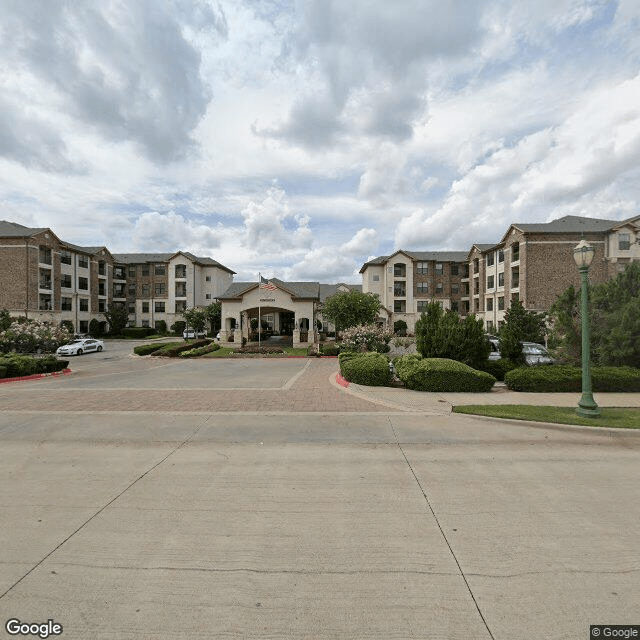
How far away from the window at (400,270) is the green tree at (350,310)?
24607 millimetres

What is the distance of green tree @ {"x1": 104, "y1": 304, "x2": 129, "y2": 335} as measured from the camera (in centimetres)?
5447

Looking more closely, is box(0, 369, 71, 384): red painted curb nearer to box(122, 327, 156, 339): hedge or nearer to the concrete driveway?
the concrete driveway

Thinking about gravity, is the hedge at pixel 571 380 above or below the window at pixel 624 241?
below

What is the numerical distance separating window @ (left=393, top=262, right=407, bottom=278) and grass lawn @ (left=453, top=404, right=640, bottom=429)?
47.3m

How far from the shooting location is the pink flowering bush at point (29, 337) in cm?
2223

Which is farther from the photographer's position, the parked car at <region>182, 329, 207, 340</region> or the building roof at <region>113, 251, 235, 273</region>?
the building roof at <region>113, 251, 235, 273</region>

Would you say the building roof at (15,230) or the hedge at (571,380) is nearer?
the hedge at (571,380)

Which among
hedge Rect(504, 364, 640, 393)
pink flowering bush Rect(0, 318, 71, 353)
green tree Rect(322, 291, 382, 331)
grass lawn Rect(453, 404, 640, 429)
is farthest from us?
green tree Rect(322, 291, 382, 331)

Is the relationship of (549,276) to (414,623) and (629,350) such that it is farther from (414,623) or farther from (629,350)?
(414,623)

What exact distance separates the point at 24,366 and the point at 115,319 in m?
39.6

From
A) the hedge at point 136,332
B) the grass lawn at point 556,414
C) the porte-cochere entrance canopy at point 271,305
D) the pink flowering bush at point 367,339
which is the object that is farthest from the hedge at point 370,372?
the hedge at point 136,332

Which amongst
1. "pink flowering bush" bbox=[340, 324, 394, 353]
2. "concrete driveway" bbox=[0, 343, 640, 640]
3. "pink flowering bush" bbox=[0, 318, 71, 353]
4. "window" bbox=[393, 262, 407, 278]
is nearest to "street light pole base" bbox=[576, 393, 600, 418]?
"concrete driveway" bbox=[0, 343, 640, 640]

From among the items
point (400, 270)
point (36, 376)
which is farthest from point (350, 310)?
point (400, 270)

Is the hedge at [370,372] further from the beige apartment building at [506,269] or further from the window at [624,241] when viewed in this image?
the window at [624,241]
